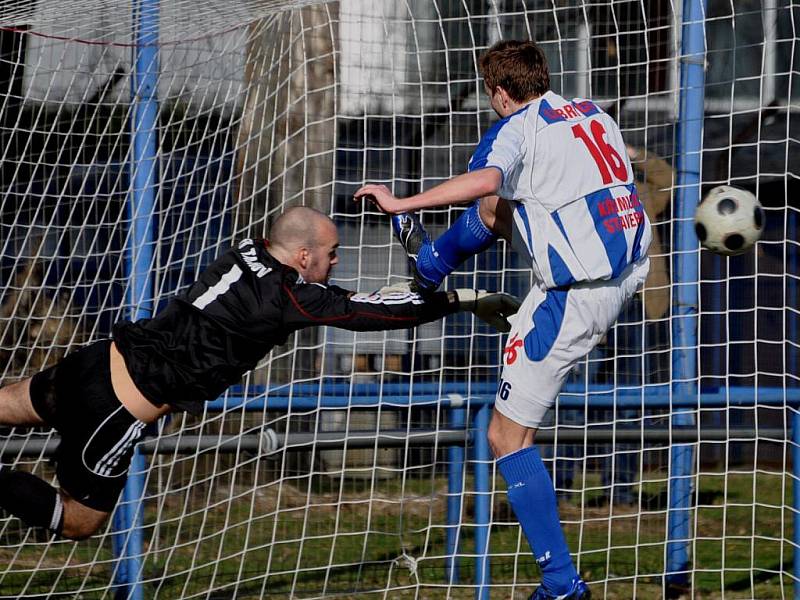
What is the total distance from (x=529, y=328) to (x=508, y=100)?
88cm

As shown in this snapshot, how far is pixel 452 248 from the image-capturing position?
4914 mm

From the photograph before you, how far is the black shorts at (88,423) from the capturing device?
4707 mm

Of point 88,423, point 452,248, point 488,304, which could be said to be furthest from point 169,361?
point 488,304

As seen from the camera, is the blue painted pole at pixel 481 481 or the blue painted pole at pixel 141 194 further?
the blue painted pole at pixel 141 194

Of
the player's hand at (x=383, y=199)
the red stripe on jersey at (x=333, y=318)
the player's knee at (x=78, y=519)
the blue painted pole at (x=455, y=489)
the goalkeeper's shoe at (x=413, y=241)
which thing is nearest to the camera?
the player's hand at (x=383, y=199)

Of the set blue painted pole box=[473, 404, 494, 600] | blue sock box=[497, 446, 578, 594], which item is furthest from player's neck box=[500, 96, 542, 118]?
blue painted pole box=[473, 404, 494, 600]

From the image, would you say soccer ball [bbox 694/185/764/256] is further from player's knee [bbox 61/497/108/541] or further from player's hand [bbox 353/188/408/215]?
player's knee [bbox 61/497/108/541]

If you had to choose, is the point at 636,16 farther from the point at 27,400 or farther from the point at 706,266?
the point at 27,400

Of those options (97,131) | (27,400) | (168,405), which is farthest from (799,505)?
(97,131)

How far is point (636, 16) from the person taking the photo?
763 centimetres

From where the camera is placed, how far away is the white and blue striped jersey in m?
4.47

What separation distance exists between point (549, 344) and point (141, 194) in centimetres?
288

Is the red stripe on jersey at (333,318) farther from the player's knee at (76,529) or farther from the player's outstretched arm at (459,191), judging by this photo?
the player's knee at (76,529)

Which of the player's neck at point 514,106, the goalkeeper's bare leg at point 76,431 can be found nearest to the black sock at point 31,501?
the goalkeeper's bare leg at point 76,431
